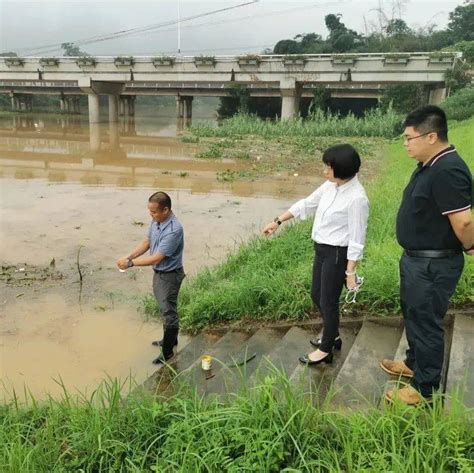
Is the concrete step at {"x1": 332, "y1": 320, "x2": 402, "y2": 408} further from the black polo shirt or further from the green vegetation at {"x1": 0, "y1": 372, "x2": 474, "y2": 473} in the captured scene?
the black polo shirt

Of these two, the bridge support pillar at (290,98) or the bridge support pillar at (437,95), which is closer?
the bridge support pillar at (437,95)

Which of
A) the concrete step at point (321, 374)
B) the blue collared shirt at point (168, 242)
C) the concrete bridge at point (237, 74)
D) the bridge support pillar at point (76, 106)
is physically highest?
the concrete bridge at point (237, 74)

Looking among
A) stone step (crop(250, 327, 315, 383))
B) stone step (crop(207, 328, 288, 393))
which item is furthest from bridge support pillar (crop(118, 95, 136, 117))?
stone step (crop(250, 327, 315, 383))

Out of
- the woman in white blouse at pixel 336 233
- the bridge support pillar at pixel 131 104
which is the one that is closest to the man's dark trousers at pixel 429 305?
the woman in white blouse at pixel 336 233

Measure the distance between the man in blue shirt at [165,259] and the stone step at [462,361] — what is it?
210 cm

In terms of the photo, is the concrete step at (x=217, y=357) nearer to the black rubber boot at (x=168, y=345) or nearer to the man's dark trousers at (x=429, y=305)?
the black rubber boot at (x=168, y=345)

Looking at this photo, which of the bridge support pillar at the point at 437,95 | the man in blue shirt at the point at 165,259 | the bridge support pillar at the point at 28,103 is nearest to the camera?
the man in blue shirt at the point at 165,259

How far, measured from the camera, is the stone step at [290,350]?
10.6ft

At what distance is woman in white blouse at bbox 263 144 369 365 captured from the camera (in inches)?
109

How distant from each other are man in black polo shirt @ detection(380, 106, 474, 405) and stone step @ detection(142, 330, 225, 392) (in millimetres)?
1606

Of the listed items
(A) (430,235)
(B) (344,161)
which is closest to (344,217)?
(B) (344,161)

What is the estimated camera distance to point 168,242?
3.60 m

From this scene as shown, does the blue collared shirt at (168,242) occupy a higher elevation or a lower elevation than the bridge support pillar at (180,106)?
lower

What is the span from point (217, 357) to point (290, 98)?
26.5 meters
